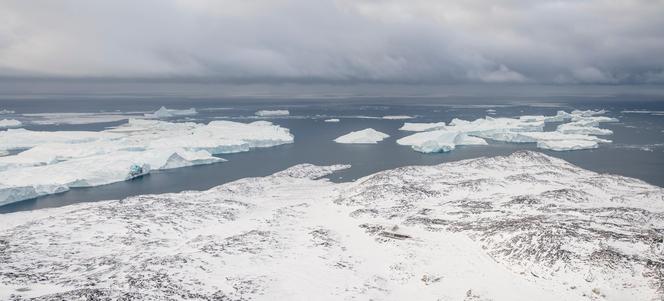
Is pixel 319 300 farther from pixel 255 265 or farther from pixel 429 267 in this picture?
pixel 429 267

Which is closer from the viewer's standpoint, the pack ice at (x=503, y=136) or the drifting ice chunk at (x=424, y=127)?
the pack ice at (x=503, y=136)

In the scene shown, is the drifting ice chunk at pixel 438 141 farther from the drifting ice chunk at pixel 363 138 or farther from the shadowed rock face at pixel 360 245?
the shadowed rock face at pixel 360 245

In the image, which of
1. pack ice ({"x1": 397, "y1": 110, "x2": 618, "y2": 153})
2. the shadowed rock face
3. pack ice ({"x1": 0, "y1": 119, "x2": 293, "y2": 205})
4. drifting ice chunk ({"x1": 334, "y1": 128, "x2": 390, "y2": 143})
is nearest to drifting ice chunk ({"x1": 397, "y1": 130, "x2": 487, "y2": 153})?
pack ice ({"x1": 397, "y1": 110, "x2": 618, "y2": 153})

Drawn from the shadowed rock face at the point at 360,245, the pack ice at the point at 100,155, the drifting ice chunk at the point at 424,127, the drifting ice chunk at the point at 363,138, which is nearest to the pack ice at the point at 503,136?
the drifting ice chunk at the point at 424,127

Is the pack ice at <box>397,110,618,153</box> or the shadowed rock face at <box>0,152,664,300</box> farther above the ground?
the pack ice at <box>397,110,618,153</box>

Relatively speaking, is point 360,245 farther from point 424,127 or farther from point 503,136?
point 424,127

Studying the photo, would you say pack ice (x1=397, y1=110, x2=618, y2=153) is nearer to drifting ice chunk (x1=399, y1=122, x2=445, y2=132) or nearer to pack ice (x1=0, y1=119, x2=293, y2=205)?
drifting ice chunk (x1=399, y1=122, x2=445, y2=132)
